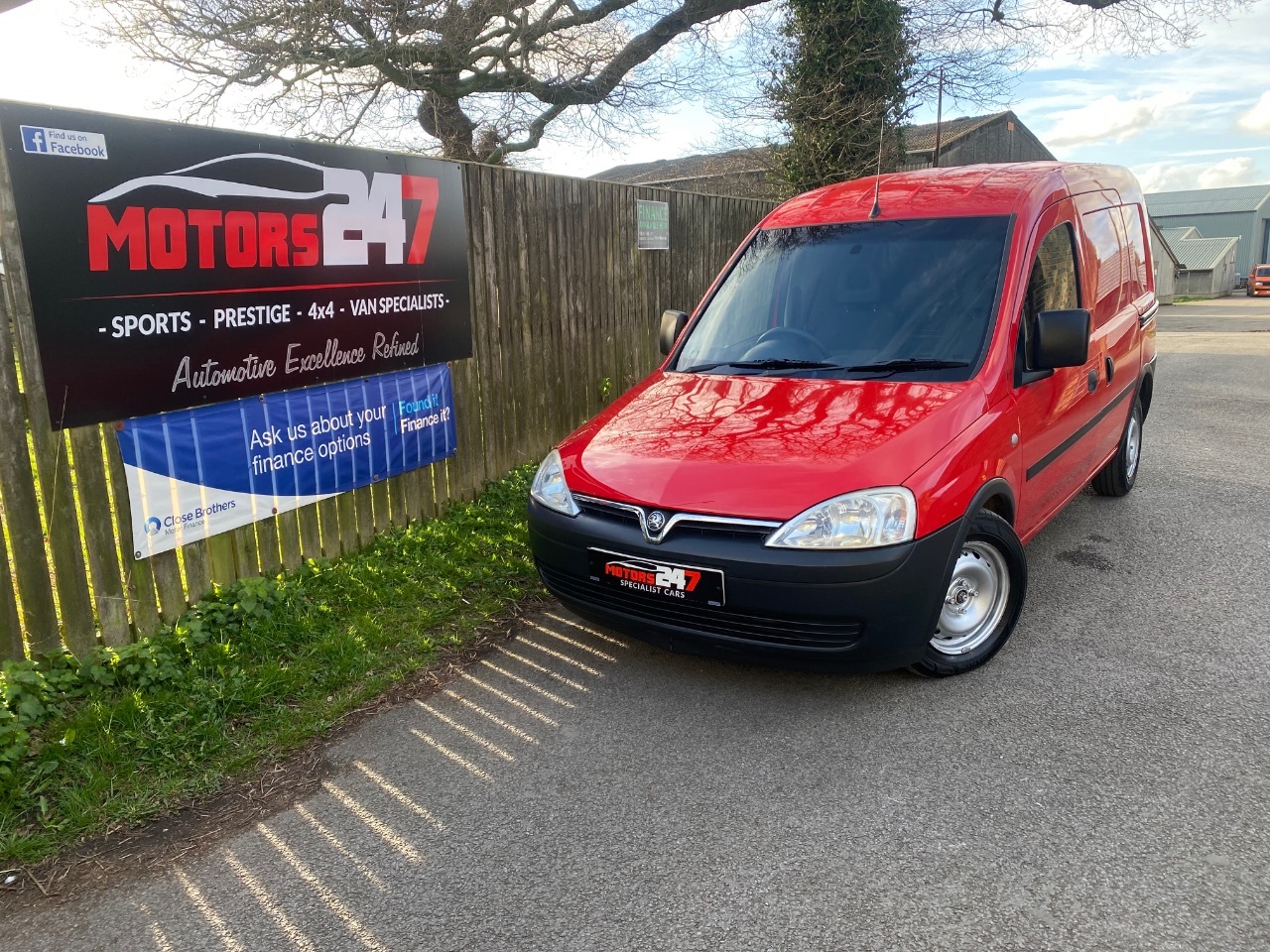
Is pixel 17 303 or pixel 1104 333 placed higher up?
pixel 17 303

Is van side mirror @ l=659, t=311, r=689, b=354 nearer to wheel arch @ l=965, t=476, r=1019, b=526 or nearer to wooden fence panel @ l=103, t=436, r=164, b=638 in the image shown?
wheel arch @ l=965, t=476, r=1019, b=526

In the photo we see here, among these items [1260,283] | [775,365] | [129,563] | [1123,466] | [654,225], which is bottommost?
[1260,283]

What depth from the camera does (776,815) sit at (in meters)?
2.94

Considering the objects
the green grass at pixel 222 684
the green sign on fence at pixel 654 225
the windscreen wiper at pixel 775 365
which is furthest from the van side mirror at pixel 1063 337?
the green sign on fence at pixel 654 225

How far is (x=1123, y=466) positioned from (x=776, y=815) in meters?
4.81

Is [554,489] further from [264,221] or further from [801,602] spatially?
[264,221]

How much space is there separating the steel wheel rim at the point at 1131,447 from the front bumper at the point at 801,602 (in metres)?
3.74

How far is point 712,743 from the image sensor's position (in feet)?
11.2

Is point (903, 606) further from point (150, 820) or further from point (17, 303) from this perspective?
point (17, 303)

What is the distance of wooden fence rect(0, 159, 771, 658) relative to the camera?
3584 mm

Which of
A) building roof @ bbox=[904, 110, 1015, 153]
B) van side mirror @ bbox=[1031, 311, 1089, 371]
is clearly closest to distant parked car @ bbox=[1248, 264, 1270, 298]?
building roof @ bbox=[904, 110, 1015, 153]

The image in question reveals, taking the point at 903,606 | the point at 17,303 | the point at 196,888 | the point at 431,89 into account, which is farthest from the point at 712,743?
the point at 431,89

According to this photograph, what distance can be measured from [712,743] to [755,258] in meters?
2.92

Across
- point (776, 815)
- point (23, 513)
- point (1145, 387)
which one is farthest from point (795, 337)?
point (1145, 387)
